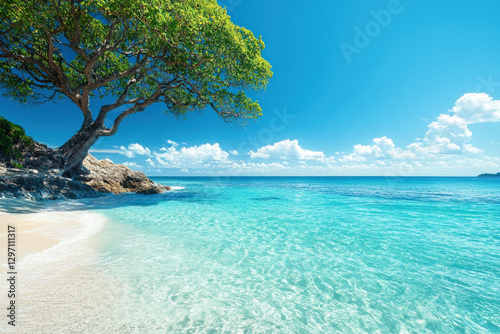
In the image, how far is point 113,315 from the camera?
3012mm

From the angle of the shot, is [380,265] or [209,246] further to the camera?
[209,246]

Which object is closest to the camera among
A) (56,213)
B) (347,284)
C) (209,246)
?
(347,284)

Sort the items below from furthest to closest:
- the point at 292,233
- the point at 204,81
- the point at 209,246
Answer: the point at 204,81, the point at 292,233, the point at 209,246

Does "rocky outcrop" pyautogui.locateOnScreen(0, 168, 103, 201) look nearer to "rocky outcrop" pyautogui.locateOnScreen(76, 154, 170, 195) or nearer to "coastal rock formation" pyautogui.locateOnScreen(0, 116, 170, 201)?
"coastal rock formation" pyautogui.locateOnScreen(0, 116, 170, 201)

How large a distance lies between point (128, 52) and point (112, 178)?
13437 millimetres

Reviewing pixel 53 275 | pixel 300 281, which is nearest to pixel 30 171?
pixel 53 275

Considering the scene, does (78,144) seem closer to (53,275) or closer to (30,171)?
(30,171)

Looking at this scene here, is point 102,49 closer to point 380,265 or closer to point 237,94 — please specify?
point 237,94

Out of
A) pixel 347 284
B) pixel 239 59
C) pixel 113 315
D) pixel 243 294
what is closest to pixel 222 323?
pixel 243 294

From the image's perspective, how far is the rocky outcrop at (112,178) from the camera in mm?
19656

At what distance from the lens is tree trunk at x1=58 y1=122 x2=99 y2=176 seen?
1590 centimetres

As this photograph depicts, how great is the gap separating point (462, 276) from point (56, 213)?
1456cm

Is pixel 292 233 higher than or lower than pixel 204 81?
lower

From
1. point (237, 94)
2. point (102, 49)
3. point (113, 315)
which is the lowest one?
point (113, 315)
